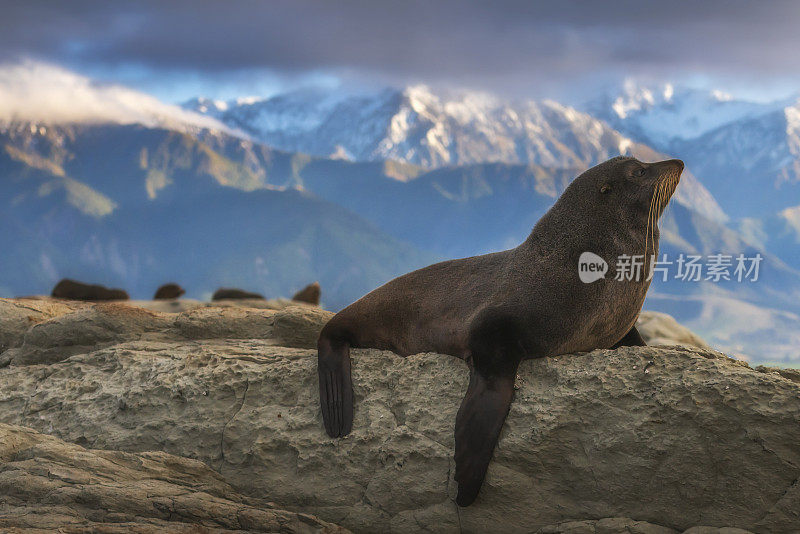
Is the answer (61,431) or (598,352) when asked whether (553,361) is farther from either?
(61,431)

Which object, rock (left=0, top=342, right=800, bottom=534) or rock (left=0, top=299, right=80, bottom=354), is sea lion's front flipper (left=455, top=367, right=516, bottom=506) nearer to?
rock (left=0, top=342, right=800, bottom=534)

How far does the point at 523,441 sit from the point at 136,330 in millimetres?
3823

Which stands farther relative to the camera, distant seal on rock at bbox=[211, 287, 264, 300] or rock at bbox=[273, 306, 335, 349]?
distant seal on rock at bbox=[211, 287, 264, 300]

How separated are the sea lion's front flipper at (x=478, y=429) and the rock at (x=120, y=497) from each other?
752mm

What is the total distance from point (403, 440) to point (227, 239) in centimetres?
20106

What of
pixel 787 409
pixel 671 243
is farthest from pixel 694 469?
pixel 671 243

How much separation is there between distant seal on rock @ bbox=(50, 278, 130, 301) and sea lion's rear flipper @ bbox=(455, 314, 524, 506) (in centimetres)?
1246

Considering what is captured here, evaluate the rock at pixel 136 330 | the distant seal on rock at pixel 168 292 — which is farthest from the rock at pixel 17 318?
the distant seal on rock at pixel 168 292

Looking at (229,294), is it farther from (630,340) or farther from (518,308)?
(518,308)

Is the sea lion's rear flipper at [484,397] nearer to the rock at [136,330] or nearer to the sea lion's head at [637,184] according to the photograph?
the sea lion's head at [637,184]

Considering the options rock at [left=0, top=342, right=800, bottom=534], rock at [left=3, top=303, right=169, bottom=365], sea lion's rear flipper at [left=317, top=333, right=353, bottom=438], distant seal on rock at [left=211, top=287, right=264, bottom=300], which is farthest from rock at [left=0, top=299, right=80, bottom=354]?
distant seal on rock at [left=211, top=287, right=264, bottom=300]

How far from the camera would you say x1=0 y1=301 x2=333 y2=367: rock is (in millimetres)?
6250

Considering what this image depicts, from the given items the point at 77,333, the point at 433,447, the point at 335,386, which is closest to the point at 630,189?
the point at 433,447

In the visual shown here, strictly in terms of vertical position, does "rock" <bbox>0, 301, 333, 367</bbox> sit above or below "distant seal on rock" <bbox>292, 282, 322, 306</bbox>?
below
